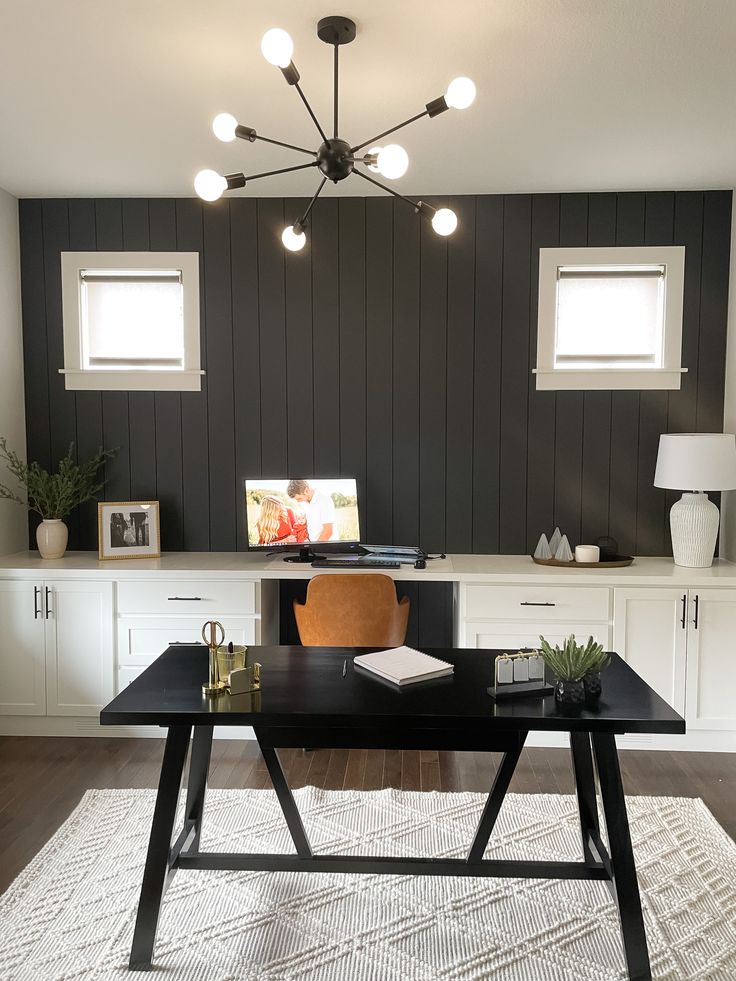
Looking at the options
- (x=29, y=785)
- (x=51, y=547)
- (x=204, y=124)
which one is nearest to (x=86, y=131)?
(x=204, y=124)

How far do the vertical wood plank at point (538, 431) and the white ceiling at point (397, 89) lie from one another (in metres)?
0.23

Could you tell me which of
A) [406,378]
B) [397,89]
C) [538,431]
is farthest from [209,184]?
[538,431]

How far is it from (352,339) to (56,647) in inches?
85.6

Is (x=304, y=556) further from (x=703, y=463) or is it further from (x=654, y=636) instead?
(x=703, y=463)

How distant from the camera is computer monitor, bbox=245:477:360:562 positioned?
13.3 feet

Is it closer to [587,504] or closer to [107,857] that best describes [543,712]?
[107,857]

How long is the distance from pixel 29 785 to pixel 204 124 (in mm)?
2835

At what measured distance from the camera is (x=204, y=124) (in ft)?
10.5

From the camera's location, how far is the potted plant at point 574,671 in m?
2.14

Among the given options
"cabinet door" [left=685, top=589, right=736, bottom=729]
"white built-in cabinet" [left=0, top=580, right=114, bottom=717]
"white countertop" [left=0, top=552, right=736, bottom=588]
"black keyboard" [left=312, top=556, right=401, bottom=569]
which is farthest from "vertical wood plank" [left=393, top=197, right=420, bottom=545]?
"white built-in cabinet" [left=0, top=580, right=114, bottom=717]

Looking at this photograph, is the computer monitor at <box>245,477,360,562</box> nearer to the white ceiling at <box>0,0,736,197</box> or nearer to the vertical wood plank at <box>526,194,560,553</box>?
the vertical wood plank at <box>526,194,560,553</box>

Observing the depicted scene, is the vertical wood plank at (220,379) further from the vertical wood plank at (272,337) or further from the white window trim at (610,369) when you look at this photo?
the white window trim at (610,369)

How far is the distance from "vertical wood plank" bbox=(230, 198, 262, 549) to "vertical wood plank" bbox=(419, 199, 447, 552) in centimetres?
89

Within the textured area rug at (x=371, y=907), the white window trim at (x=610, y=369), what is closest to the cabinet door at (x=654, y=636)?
the textured area rug at (x=371, y=907)
